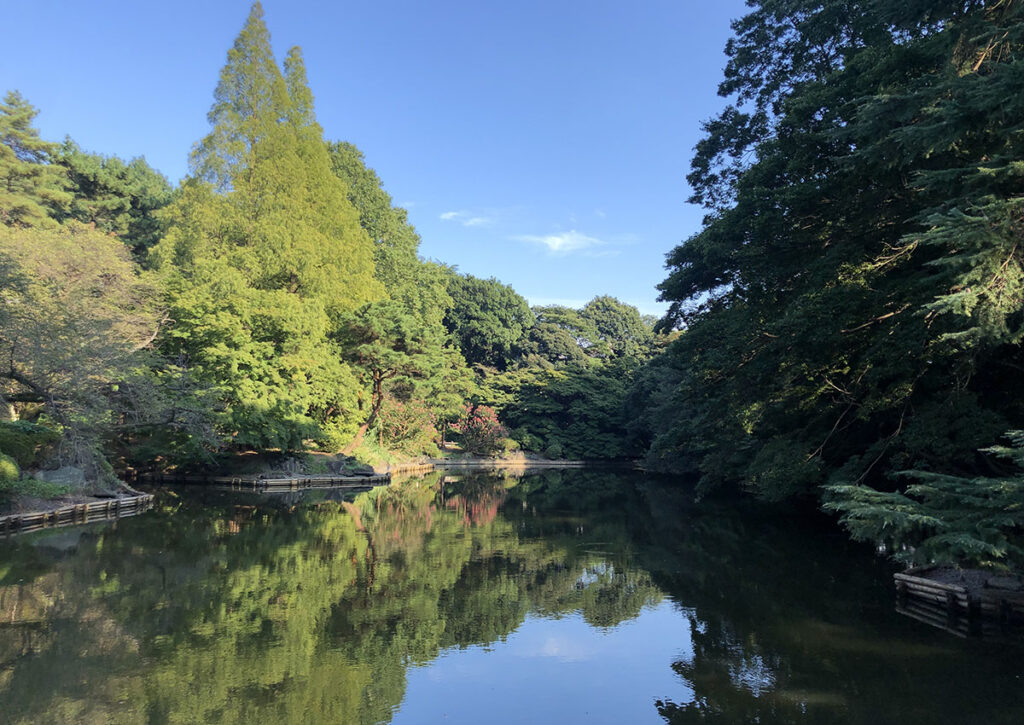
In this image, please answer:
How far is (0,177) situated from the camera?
27578mm

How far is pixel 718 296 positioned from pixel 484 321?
3111 centimetres

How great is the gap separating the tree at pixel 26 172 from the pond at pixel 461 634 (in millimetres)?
21512

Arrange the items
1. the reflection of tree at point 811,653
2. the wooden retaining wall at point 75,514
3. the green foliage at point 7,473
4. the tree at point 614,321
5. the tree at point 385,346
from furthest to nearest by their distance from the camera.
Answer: the tree at point 614,321 → the tree at point 385,346 → the wooden retaining wall at point 75,514 → the green foliage at point 7,473 → the reflection of tree at point 811,653

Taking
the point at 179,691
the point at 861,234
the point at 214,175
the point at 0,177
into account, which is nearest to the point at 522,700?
the point at 179,691

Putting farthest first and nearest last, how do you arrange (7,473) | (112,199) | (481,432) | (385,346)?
(481,432) < (112,199) < (385,346) < (7,473)

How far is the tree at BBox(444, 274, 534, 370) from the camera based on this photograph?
155ft

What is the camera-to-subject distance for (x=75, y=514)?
1318 cm

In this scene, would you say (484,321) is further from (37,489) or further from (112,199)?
(37,489)

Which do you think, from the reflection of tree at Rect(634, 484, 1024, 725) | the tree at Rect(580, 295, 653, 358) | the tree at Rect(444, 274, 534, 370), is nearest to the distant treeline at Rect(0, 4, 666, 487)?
the tree at Rect(444, 274, 534, 370)

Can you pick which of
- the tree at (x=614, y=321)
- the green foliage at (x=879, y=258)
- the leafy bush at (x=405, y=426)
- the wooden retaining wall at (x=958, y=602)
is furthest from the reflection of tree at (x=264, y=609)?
the tree at (x=614, y=321)

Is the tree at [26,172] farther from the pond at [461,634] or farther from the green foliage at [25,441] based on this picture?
the pond at [461,634]

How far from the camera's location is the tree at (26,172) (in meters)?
26.5

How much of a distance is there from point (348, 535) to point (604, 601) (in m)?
6.26

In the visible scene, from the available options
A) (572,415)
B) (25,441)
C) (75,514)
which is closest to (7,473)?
(25,441)
